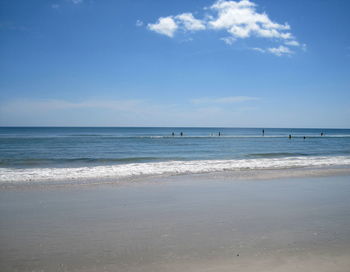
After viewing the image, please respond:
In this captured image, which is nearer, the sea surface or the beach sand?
the beach sand

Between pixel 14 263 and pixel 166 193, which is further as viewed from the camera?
pixel 166 193

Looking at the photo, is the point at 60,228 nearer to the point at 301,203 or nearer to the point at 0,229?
the point at 0,229

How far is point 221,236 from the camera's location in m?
5.68

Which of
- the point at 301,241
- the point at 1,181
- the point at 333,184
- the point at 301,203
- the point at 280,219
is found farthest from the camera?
the point at 1,181

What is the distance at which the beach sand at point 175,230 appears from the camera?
4.59 metres

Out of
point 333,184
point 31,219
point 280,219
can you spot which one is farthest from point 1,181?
point 333,184

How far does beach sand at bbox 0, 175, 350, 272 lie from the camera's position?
181 inches

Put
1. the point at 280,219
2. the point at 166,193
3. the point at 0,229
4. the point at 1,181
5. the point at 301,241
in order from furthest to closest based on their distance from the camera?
the point at 1,181, the point at 166,193, the point at 280,219, the point at 0,229, the point at 301,241

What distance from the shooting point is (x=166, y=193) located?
10039mm

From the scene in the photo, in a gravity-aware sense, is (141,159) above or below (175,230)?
below

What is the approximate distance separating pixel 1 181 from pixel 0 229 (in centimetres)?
776

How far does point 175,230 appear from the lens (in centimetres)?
607

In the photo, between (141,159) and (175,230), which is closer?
(175,230)

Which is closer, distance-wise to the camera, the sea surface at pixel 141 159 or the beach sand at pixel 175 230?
the beach sand at pixel 175 230
